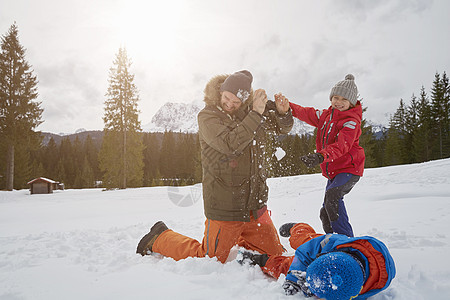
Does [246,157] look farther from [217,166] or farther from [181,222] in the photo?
[181,222]

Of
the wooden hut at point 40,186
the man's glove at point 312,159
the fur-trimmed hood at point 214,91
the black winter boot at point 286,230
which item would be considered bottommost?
the wooden hut at point 40,186

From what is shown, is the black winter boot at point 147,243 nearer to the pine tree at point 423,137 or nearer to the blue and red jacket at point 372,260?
the blue and red jacket at point 372,260

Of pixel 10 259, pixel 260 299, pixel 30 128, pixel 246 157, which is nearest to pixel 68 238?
pixel 10 259

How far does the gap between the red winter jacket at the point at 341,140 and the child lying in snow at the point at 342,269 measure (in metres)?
1.05

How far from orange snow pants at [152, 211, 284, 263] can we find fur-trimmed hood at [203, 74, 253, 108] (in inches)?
53.5

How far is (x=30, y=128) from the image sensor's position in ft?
70.3

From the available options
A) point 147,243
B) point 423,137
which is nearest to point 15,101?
point 147,243

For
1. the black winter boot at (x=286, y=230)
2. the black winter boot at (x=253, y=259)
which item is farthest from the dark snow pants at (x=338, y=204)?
the black winter boot at (x=253, y=259)

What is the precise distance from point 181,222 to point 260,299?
14.1ft

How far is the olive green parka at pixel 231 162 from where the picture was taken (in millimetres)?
2561

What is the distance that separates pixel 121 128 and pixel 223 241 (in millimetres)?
21589

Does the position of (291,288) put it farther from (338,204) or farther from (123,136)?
(123,136)

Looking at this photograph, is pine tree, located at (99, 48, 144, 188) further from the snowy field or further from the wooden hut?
the snowy field

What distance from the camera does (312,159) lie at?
8.38ft
